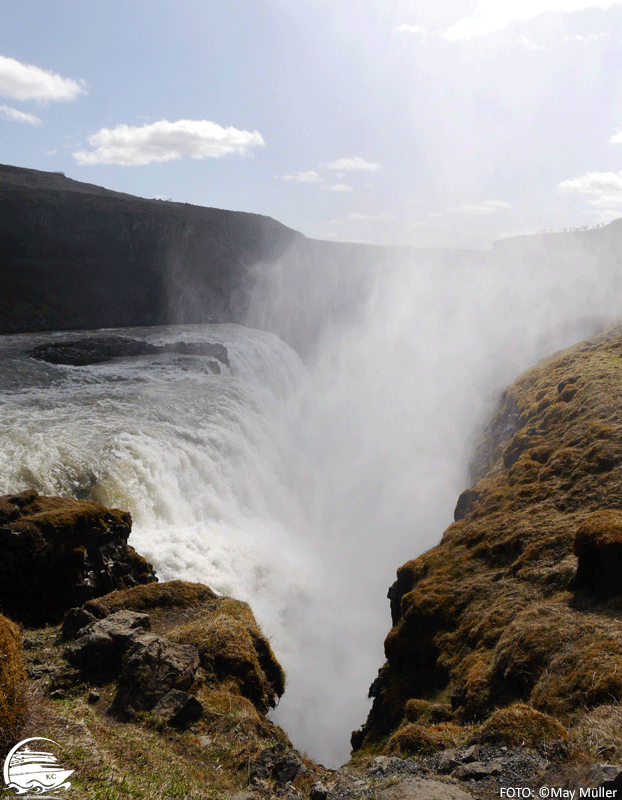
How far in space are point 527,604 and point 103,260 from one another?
2611 inches

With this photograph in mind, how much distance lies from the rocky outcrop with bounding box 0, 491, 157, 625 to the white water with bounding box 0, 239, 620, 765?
14.8ft

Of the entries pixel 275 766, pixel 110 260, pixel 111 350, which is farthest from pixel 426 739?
pixel 110 260

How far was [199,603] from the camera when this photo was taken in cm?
1204

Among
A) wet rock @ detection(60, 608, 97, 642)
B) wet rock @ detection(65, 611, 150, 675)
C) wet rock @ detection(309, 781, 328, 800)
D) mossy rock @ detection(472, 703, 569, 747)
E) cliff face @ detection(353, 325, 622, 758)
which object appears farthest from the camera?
wet rock @ detection(60, 608, 97, 642)

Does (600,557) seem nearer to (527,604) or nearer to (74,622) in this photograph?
(527,604)

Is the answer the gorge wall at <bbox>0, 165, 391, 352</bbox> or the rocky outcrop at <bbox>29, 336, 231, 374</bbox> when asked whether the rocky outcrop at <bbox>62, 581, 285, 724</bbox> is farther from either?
the gorge wall at <bbox>0, 165, 391, 352</bbox>

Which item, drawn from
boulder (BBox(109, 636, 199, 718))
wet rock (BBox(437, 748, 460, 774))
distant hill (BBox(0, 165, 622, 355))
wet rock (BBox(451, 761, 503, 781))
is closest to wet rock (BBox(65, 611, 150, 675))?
boulder (BBox(109, 636, 199, 718))

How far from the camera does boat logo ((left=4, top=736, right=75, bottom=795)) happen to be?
4.65 meters

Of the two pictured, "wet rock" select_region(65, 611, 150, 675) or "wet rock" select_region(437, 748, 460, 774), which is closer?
"wet rock" select_region(437, 748, 460, 774)

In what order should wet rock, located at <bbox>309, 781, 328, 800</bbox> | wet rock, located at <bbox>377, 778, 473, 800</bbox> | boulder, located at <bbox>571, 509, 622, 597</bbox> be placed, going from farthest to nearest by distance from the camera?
boulder, located at <bbox>571, 509, 622, 597</bbox> → wet rock, located at <bbox>309, 781, 328, 800</bbox> → wet rock, located at <bbox>377, 778, 473, 800</bbox>

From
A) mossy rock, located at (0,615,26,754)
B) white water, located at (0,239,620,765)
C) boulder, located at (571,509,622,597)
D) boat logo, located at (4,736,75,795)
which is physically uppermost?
boulder, located at (571,509,622,597)

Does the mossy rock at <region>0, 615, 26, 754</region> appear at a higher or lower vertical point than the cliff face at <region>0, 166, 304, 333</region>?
lower

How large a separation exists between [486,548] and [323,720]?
9.17m

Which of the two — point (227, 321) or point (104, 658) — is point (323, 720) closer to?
point (104, 658)
